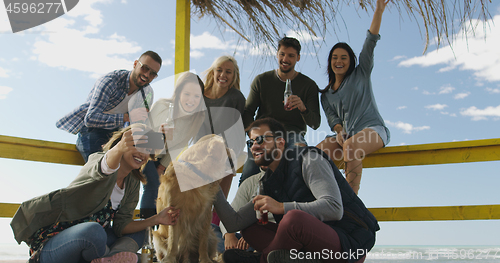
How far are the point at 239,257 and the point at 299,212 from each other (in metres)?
0.61

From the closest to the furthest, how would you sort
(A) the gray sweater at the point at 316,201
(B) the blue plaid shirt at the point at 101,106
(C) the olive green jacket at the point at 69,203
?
(C) the olive green jacket at the point at 69,203 → (A) the gray sweater at the point at 316,201 → (B) the blue plaid shirt at the point at 101,106

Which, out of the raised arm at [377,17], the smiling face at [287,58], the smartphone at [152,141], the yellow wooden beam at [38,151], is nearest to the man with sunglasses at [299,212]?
the smartphone at [152,141]

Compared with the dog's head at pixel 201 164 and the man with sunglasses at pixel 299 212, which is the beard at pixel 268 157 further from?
the dog's head at pixel 201 164

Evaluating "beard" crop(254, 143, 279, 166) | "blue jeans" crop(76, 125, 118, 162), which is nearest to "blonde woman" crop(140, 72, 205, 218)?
"blue jeans" crop(76, 125, 118, 162)

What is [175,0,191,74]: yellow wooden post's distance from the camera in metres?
3.27

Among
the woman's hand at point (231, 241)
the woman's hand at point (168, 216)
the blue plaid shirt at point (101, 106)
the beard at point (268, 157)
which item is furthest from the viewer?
the blue plaid shirt at point (101, 106)

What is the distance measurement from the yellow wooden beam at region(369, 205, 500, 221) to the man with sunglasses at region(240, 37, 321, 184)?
1.16 metres

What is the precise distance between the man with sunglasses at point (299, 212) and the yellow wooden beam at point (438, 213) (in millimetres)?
1397

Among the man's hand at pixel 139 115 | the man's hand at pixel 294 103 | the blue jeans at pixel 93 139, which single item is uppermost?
the man's hand at pixel 294 103

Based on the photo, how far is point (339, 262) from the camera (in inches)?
76.7

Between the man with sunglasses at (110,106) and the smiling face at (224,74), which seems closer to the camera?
the man with sunglasses at (110,106)

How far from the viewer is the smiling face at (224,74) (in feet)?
10.4

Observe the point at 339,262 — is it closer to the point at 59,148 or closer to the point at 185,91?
the point at 185,91

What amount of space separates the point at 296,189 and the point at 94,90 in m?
1.88
